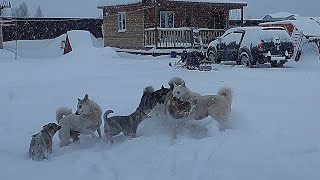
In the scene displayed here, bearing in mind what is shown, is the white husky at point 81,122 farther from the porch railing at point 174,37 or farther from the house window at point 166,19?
the house window at point 166,19

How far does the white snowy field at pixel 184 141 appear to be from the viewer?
16.0 feet

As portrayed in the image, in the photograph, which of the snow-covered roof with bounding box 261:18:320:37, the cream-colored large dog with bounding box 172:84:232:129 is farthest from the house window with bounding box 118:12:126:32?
the cream-colored large dog with bounding box 172:84:232:129

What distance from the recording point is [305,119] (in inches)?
266

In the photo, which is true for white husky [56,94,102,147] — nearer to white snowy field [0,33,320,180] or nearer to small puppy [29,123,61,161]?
white snowy field [0,33,320,180]

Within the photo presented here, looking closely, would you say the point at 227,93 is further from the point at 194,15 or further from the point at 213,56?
the point at 194,15

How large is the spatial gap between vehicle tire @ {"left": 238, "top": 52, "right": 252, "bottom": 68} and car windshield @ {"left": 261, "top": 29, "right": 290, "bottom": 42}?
2.96 feet

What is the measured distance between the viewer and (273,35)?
17062 mm

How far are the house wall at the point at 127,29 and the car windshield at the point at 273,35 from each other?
32.2ft

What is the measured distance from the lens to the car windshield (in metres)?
17.0

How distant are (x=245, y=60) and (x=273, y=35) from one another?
144 cm

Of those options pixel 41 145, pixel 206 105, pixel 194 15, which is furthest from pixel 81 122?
pixel 194 15

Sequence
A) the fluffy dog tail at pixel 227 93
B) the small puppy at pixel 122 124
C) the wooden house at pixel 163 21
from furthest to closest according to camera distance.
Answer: the wooden house at pixel 163 21, the fluffy dog tail at pixel 227 93, the small puppy at pixel 122 124

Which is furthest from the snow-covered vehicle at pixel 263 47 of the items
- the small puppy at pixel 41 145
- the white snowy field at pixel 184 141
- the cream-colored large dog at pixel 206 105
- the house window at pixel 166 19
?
the small puppy at pixel 41 145

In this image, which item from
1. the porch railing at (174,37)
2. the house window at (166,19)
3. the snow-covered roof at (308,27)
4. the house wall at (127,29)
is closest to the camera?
the snow-covered roof at (308,27)
